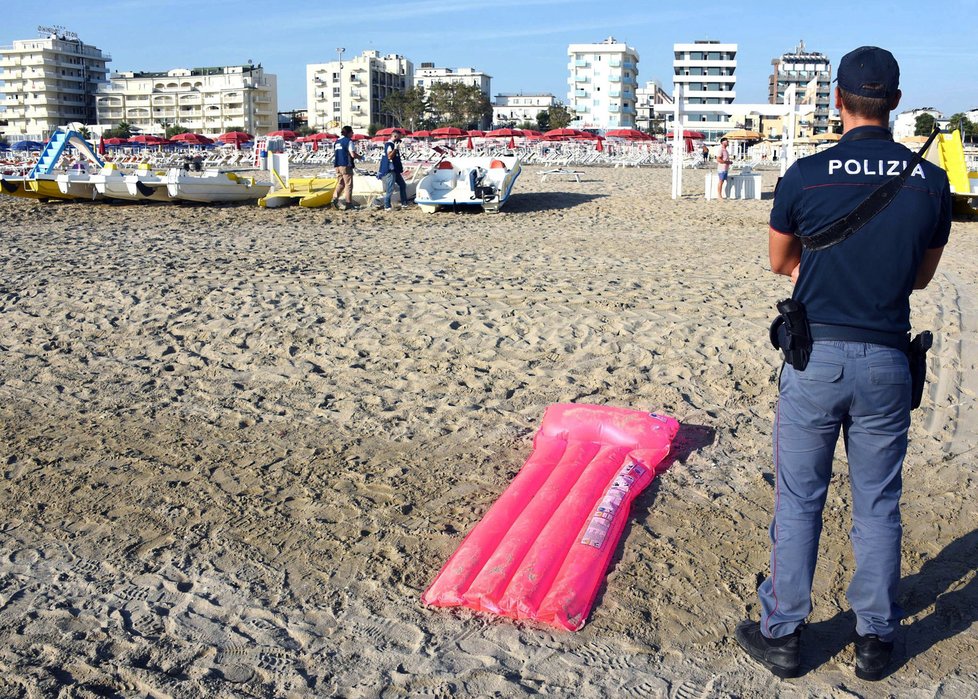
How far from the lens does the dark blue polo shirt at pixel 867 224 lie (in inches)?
91.0

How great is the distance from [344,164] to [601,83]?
323 ft

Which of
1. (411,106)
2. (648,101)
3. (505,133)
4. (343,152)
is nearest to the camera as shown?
(343,152)

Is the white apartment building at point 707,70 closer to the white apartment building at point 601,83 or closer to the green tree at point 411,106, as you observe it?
the white apartment building at point 601,83

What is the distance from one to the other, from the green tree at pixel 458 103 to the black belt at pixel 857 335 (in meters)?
85.5

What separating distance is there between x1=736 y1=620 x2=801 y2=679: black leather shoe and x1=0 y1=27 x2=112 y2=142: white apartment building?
416 feet

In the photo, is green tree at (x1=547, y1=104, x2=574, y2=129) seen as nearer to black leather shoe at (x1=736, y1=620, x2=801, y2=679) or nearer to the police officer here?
the police officer

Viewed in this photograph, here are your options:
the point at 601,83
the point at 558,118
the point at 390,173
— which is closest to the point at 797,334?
the point at 390,173

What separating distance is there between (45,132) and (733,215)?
11758 centimetres

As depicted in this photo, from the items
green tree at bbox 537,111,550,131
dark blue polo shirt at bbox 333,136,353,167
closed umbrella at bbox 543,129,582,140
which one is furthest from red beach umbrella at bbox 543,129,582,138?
green tree at bbox 537,111,550,131

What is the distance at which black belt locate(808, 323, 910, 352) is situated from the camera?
2348 mm

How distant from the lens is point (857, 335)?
7.71 feet

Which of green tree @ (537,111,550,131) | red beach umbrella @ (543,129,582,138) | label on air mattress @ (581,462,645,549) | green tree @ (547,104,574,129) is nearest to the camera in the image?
label on air mattress @ (581,462,645,549)

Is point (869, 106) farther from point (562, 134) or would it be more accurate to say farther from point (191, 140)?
point (191, 140)

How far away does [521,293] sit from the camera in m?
7.55
